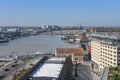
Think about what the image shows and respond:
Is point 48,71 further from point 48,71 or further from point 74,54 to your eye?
point 74,54

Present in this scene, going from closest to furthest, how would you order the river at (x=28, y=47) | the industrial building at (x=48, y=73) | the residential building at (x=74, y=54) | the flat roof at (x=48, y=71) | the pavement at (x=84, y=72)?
the industrial building at (x=48, y=73), the flat roof at (x=48, y=71), the pavement at (x=84, y=72), the residential building at (x=74, y=54), the river at (x=28, y=47)

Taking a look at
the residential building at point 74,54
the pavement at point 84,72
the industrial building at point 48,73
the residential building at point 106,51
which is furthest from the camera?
the residential building at point 74,54

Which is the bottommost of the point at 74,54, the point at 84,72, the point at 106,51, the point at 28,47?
the point at 28,47

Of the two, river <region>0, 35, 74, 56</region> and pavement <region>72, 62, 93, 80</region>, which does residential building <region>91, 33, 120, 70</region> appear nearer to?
pavement <region>72, 62, 93, 80</region>

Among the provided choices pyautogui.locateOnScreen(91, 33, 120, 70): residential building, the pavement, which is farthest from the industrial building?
pyautogui.locateOnScreen(91, 33, 120, 70): residential building

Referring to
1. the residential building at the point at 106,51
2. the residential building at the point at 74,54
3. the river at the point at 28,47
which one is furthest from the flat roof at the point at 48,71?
the river at the point at 28,47

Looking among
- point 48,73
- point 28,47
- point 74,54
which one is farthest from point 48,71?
point 28,47

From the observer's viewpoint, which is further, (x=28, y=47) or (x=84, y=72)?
(x=28, y=47)

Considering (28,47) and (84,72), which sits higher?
(84,72)

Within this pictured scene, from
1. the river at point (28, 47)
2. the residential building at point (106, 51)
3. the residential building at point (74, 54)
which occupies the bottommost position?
the river at point (28, 47)

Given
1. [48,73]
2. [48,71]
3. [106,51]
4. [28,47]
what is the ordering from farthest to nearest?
1. [28,47]
2. [106,51]
3. [48,71]
4. [48,73]

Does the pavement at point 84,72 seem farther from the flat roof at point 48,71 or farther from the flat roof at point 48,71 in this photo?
the flat roof at point 48,71
